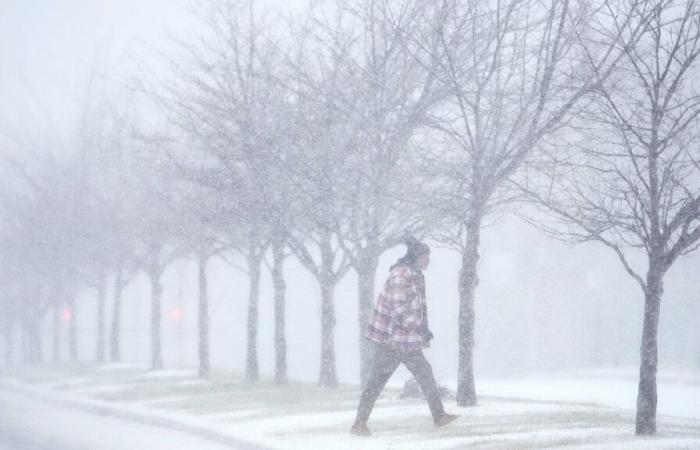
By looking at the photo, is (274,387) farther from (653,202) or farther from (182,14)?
(653,202)

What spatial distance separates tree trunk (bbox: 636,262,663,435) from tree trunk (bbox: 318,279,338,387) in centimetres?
869

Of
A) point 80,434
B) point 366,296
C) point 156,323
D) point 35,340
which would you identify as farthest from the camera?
point 35,340

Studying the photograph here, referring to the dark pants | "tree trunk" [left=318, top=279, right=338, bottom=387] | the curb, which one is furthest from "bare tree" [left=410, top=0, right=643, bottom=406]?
"tree trunk" [left=318, top=279, right=338, bottom=387]

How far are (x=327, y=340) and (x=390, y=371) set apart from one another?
26.7ft

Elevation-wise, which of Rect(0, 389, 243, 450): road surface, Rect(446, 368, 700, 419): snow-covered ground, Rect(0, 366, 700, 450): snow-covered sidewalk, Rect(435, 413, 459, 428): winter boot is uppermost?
Rect(435, 413, 459, 428): winter boot

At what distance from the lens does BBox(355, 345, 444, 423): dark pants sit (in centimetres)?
1078

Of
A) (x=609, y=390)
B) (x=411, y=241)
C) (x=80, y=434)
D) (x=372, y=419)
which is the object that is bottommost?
(x=609, y=390)

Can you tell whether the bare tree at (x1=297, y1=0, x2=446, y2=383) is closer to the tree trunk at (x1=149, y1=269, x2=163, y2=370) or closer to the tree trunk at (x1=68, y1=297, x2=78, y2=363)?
the tree trunk at (x1=149, y1=269, x2=163, y2=370)

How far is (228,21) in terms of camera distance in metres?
18.5

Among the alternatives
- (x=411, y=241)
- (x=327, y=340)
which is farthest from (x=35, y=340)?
(x=411, y=241)

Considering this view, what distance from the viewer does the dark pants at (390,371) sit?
10781 millimetres

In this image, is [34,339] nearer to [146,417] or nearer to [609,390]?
Answer: [609,390]

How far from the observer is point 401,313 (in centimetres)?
1071

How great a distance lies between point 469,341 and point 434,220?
9.85ft
